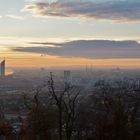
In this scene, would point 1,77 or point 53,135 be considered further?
point 1,77

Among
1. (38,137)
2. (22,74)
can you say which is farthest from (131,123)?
(22,74)

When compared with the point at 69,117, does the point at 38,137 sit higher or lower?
lower

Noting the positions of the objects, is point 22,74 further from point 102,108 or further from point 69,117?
point 69,117

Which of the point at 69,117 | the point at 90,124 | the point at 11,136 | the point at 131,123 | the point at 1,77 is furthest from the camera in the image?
the point at 1,77

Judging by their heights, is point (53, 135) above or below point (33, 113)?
below

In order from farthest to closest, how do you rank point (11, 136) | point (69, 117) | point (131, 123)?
point (131, 123)
point (11, 136)
point (69, 117)

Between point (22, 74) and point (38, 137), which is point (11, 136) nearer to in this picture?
point (38, 137)

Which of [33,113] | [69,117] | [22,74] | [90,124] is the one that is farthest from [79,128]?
[22,74]

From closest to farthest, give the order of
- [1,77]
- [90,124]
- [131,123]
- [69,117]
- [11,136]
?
[69,117] → [11,136] → [131,123] → [90,124] → [1,77]

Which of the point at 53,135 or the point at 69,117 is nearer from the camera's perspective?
the point at 69,117
